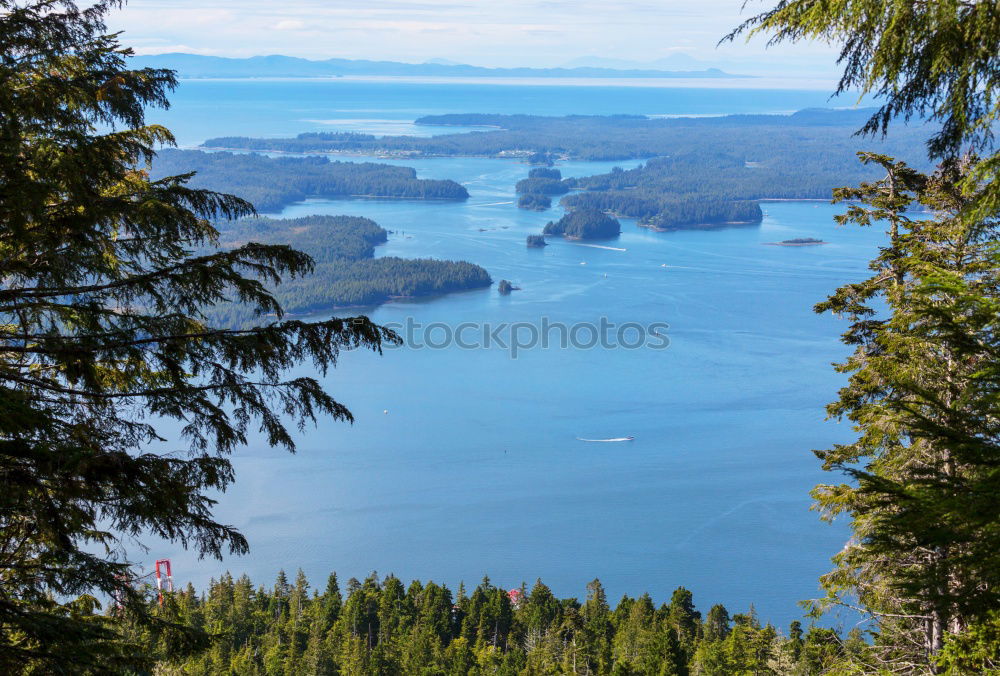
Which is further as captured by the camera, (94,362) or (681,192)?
(681,192)

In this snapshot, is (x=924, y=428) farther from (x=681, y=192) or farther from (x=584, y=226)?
(x=681, y=192)

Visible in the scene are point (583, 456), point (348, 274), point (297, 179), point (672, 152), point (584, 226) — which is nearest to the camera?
point (583, 456)

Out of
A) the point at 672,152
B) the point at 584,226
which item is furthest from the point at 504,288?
the point at 672,152

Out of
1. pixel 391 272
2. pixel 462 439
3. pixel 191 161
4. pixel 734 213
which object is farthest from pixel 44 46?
pixel 191 161

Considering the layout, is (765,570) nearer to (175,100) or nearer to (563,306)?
(563,306)

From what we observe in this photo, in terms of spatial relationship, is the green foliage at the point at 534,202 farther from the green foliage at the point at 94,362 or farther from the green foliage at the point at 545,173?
the green foliage at the point at 94,362

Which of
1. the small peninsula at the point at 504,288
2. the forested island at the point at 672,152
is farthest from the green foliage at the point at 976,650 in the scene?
the forested island at the point at 672,152

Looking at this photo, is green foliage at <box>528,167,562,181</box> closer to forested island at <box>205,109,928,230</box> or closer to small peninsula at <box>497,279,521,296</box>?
forested island at <box>205,109,928,230</box>
